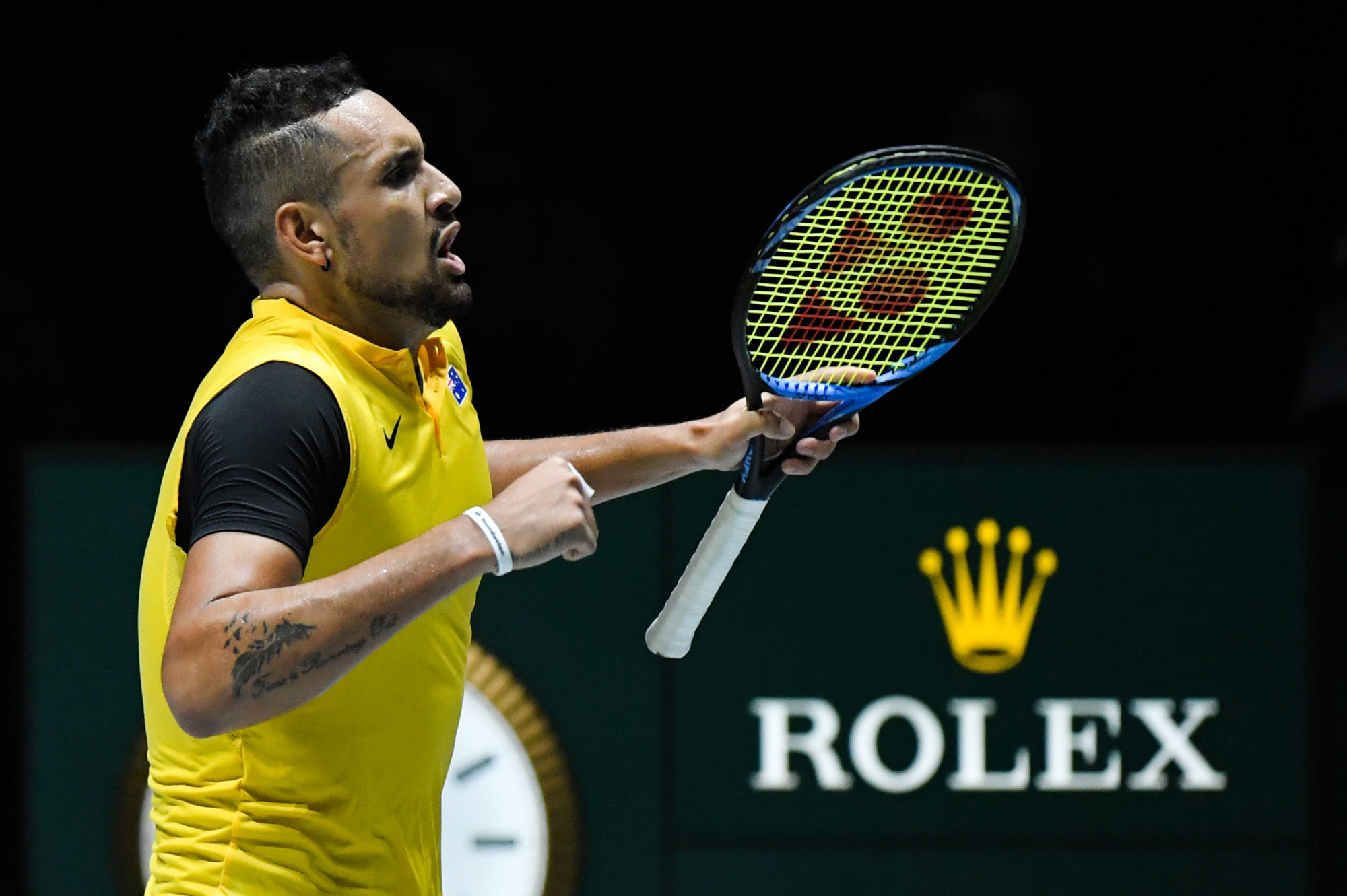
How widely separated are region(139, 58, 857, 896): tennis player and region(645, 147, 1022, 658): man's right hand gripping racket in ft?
0.93

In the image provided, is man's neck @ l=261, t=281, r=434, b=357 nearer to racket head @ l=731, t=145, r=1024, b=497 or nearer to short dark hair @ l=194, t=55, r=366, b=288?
short dark hair @ l=194, t=55, r=366, b=288

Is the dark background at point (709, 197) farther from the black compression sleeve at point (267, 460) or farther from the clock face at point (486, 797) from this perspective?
the black compression sleeve at point (267, 460)

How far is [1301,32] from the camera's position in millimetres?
4164

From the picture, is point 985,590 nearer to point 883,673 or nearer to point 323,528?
point 883,673

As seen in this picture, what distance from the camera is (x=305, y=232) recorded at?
231cm

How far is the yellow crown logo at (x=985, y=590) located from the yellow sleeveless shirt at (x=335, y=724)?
5.56ft

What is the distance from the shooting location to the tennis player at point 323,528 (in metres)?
1.96

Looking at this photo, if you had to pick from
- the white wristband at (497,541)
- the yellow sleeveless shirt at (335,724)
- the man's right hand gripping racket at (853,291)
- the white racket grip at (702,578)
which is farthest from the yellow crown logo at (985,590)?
the white wristband at (497,541)

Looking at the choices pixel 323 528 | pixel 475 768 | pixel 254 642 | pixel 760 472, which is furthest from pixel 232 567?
pixel 475 768

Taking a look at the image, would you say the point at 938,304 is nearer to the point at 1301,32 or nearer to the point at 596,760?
the point at 596,760

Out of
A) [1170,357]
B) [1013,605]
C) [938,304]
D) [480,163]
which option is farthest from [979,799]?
[480,163]

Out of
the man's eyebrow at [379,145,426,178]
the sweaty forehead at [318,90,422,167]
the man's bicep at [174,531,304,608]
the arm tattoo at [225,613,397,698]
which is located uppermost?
the sweaty forehead at [318,90,422,167]

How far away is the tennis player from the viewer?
196 centimetres

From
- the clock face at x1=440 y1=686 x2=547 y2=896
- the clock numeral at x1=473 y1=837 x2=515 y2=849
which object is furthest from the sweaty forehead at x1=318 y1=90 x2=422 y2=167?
the clock numeral at x1=473 y1=837 x2=515 y2=849
